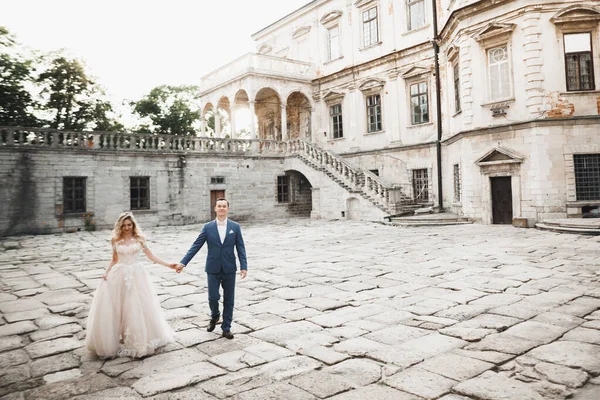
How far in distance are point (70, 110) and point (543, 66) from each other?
29451mm

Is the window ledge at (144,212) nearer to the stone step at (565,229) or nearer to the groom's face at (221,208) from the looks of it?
the groom's face at (221,208)

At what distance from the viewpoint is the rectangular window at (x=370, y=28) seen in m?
23.5

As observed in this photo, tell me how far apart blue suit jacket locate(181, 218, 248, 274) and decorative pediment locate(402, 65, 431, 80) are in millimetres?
18584

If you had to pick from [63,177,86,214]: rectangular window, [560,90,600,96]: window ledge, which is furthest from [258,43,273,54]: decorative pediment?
[560,90,600,96]: window ledge

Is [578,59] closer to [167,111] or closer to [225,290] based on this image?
[225,290]

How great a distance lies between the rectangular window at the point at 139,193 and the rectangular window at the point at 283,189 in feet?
25.2

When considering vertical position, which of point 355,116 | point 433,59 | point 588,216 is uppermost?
point 433,59

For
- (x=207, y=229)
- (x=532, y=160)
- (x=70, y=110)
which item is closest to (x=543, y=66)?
(x=532, y=160)

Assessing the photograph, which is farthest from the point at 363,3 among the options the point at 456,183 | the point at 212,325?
the point at 212,325

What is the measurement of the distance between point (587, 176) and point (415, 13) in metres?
12.0

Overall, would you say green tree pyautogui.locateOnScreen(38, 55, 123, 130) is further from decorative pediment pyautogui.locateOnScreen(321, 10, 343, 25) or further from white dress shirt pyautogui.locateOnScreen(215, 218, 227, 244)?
white dress shirt pyautogui.locateOnScreen(215, 218, 227, 244)

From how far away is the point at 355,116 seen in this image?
24375 millimetres

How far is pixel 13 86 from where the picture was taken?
25.4 meters

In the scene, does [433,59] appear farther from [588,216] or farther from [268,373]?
[268,373]
